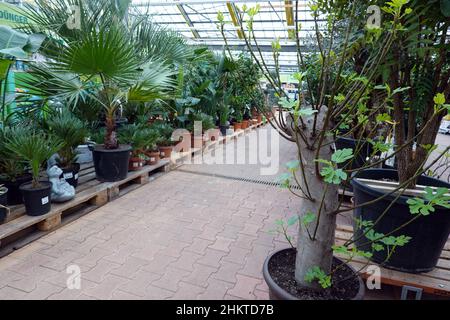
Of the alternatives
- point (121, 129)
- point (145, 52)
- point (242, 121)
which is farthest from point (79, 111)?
point (242, 121)

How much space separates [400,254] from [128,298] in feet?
5.40

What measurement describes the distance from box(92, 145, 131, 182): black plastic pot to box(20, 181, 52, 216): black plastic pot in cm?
77

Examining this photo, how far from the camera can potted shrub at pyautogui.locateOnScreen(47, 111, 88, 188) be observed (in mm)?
2896

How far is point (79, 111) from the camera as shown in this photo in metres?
3.59

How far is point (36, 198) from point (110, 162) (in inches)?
36.2

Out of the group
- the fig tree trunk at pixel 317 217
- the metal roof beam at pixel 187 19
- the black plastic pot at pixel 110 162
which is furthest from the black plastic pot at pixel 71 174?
the metal roof beam at pixel 187 19

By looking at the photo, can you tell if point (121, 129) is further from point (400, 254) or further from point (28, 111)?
point (400, 254)

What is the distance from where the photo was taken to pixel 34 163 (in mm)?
2346

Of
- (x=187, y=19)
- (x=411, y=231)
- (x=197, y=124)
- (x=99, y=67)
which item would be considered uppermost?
(x=187, y=19)

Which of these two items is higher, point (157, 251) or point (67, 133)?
point (67, 133)

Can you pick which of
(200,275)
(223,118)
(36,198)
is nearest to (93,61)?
(36,198)

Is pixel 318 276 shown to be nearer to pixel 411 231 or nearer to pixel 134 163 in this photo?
pixel 411 231

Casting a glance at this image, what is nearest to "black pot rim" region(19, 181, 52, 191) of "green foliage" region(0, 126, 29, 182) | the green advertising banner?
"green foliage" region(0, 126, 29, 182)
